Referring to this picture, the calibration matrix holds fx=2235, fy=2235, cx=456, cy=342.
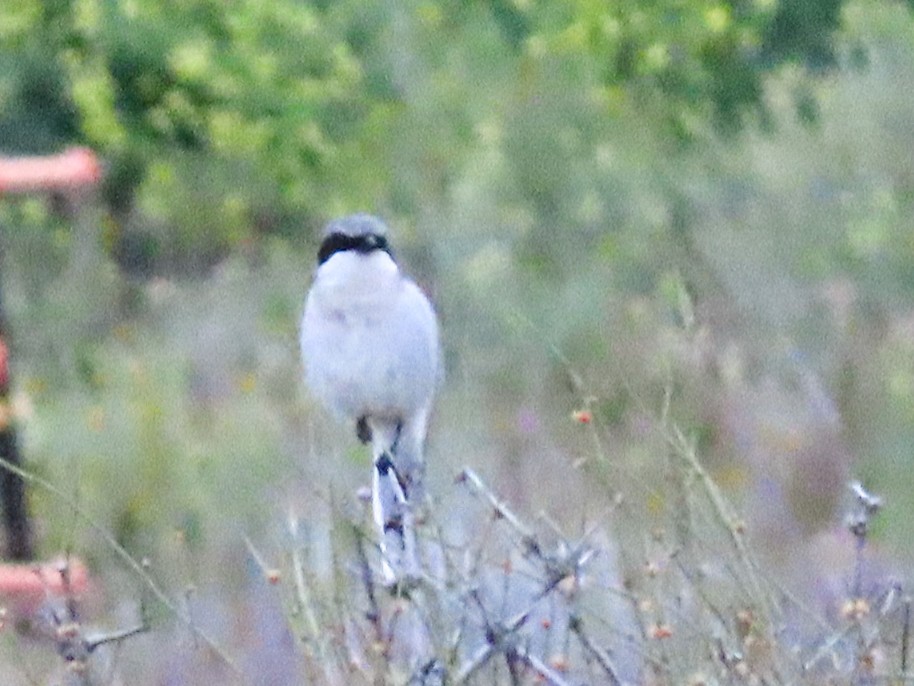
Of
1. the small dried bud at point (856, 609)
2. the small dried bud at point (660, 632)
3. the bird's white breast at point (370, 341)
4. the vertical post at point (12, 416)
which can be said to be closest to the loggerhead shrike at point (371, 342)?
the bird's white breast at point (370, 341)

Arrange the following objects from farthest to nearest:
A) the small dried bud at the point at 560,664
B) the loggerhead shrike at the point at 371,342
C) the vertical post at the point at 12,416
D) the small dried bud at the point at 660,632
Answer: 1. the vertical post at the point at 12,416
2. the loggerhead shrike at the point at 371,342
3. the small dried bud at the point at 560,664
4. the small dried bud at the point at 660,632

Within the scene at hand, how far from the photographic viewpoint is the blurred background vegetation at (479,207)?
7.15 m

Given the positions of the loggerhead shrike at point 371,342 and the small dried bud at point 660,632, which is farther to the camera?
the loggerhead shrike at point 371,342

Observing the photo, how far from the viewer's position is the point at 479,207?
8.78 metres

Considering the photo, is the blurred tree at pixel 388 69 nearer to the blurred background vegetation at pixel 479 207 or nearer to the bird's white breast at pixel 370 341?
the blurred background vegetation at pixel 479 207

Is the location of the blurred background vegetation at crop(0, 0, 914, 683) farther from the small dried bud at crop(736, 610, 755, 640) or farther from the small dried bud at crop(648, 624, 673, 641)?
the small dried bud at crop(648, 624, 673, 641)

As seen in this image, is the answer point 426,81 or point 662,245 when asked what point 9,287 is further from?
point 662,245

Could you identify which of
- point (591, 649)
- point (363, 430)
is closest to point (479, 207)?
point (363, 430)

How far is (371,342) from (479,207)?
15.3ft

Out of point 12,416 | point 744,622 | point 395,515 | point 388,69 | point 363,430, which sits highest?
point 388,69

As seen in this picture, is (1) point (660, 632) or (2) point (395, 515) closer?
(1) point (660, 632)

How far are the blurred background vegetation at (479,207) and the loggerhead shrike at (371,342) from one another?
100 inches

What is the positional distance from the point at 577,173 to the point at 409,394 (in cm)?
474

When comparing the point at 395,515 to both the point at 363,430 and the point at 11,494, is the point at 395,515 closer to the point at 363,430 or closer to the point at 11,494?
the point at 363,430
